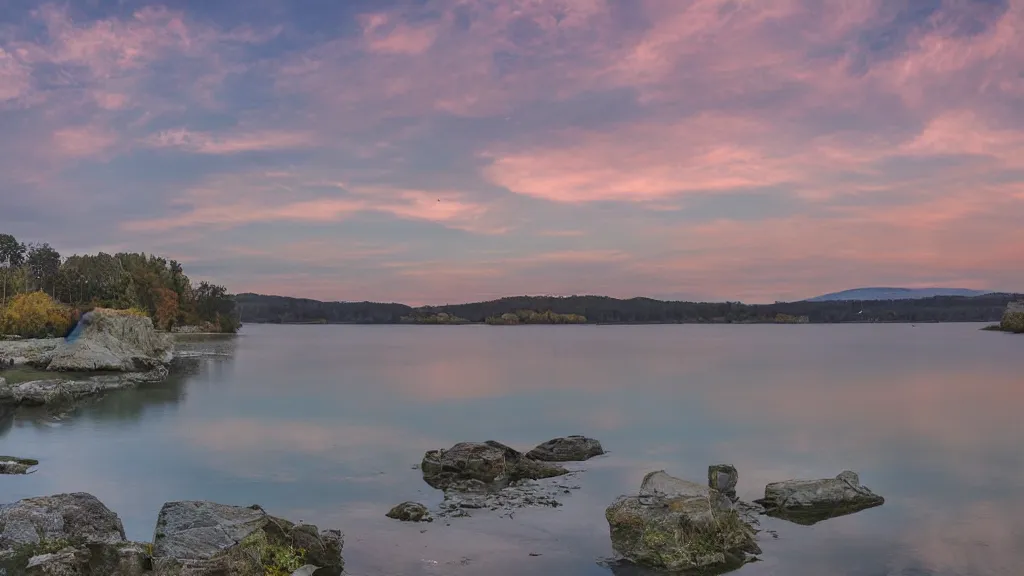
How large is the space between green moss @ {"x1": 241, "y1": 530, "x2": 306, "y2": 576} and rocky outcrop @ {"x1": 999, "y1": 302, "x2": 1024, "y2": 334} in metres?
204

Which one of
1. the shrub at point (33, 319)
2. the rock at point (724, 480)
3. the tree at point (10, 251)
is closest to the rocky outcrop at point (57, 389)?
the shrub at point (33, 319)

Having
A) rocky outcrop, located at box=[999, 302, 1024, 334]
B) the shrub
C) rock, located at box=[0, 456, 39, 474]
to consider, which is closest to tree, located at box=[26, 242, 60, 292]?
the shrub

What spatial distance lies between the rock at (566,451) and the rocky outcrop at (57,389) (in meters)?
24.6

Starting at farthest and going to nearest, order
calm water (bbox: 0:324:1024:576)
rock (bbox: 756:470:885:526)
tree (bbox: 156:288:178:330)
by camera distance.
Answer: tree (bbox: 156:288:178:330), rock (bbox: 756:470:885:526), calm water (bbox: 0:324:1024:576)

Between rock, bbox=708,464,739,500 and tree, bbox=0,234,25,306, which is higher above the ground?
tree, bbox=0,234,25,306

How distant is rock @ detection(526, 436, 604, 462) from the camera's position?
22812 millimetres

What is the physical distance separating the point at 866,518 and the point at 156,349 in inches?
2323

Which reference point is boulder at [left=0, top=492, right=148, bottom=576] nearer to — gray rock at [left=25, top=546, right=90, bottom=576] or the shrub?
gray rock at [left=25, top=546, right=90, bottom=576]

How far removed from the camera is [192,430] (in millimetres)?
30094

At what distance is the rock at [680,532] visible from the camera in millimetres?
12883

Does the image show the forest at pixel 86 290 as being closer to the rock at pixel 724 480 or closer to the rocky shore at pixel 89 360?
the rocky shore at pixel 89 360

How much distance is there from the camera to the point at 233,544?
11.7 meters

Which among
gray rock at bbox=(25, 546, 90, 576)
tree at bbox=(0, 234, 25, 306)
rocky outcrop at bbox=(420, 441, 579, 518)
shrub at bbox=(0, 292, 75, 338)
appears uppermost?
tree at bbox=(0, 234, 25, 306)

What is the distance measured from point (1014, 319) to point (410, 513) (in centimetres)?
20507
